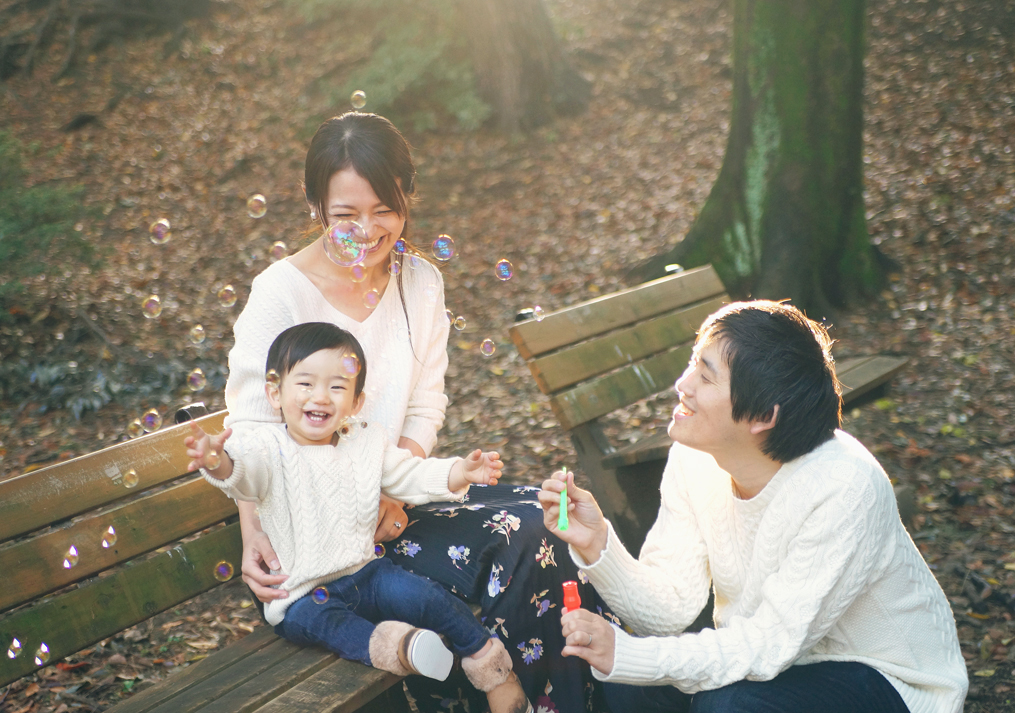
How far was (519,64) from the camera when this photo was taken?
9.75 metres

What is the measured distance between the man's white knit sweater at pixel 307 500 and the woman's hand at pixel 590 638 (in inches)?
29.2

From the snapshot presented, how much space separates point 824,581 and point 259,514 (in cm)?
158

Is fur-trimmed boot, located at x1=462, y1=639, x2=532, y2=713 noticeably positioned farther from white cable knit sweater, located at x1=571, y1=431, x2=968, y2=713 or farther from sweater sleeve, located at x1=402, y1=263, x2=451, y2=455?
sweater sleeve, located at x1=402, y1=263, x2=451, y2=455

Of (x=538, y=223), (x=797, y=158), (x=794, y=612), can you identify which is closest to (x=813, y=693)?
(x=794, y=612)

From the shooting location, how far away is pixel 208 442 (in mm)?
2133

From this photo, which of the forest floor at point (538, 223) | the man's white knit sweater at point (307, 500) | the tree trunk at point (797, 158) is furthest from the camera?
the tree trunk at point (797, 158)

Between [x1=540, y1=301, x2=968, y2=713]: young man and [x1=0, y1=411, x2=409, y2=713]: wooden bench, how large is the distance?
0.67 metres

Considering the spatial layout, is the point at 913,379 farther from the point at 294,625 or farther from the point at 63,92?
the point at 63,92

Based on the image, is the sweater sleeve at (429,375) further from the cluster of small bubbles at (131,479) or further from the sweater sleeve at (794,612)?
the sweater sleeve at (794,612)

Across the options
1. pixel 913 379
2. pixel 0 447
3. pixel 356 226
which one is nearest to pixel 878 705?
pixel 356 226

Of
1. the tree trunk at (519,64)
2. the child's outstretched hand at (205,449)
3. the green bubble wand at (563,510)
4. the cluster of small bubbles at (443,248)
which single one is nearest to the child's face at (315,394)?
the child's outstretched hand at (205,449)

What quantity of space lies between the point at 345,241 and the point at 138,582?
3.95 feet

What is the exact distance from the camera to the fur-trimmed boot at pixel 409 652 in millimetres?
2109

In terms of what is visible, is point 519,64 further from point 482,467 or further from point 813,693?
point 813,693
